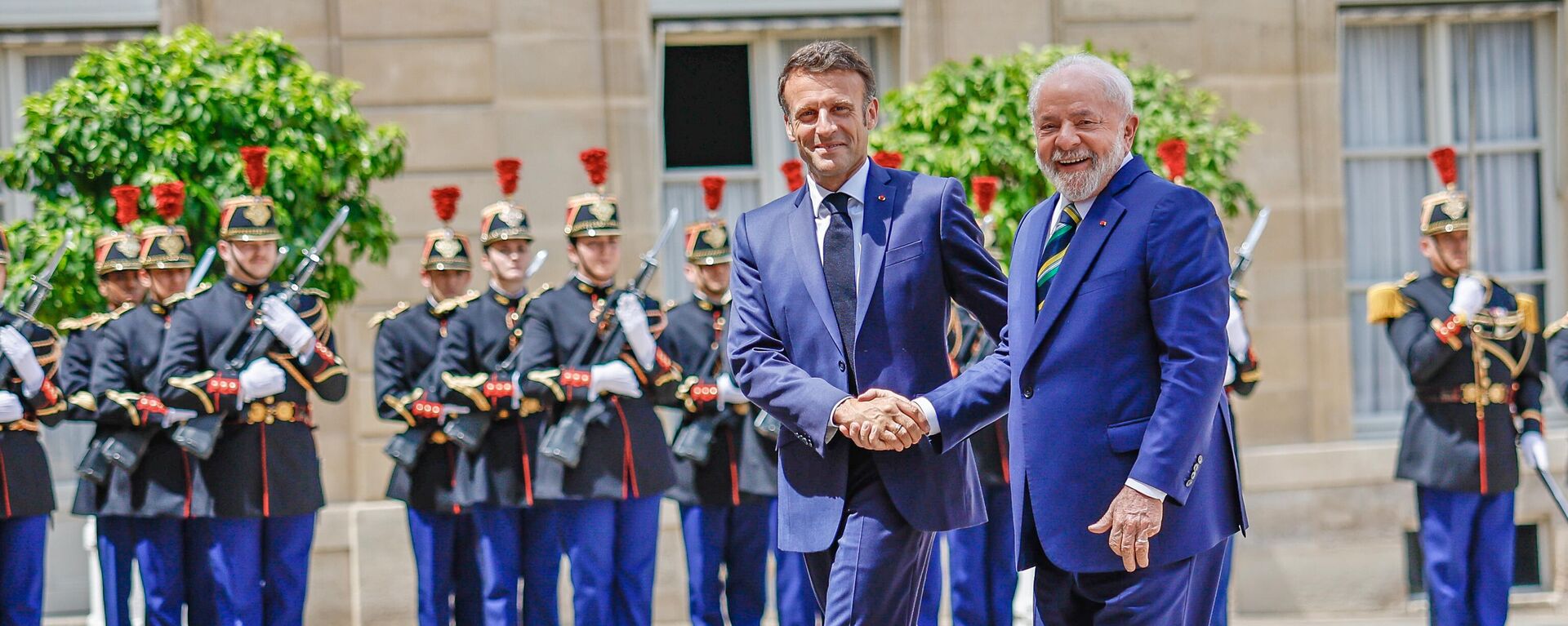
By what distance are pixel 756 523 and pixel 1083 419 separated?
4108 mm

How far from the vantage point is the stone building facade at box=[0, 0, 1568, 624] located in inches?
360

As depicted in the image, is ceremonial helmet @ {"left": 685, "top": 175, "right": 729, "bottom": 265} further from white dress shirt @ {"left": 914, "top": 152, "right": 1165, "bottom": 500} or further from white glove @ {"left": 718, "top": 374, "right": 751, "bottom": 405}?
white dress shirt @ {"left": 914, "top": 152, "right": 1165, "bottom": 500}

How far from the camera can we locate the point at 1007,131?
7.91 m

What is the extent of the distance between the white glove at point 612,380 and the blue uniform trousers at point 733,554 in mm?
877

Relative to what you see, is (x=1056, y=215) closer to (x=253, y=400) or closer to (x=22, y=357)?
(x=253, y=400)

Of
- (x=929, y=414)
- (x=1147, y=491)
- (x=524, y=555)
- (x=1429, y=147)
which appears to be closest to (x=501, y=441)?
(x=524, y=555)

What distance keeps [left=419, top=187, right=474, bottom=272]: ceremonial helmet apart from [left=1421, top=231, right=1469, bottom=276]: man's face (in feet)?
14.3

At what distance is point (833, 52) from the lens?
4.01m

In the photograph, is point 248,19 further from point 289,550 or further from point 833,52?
point 833,52

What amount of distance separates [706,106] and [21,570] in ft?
14.9

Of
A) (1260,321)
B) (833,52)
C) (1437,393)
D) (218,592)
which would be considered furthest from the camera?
(1260,321)

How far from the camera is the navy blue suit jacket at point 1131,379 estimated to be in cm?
355

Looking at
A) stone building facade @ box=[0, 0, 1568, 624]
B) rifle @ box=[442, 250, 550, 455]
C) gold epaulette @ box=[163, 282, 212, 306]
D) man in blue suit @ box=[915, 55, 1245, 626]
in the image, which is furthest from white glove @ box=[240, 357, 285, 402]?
man in blue suit @ box=[915, 55, 1245, 626]

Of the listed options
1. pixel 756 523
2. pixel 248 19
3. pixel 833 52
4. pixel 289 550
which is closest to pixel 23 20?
pixel 248 19
